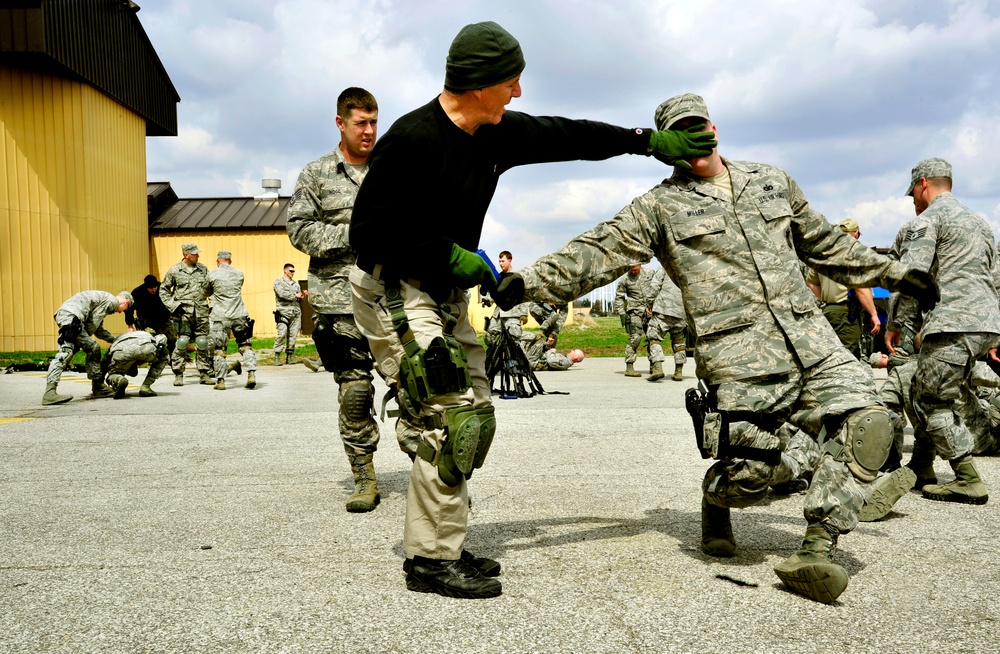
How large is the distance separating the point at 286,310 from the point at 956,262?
1434 cm

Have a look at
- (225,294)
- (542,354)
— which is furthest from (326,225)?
(542,354)

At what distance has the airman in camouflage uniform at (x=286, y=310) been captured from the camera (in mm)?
17672

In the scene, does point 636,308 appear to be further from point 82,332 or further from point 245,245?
point 245,245

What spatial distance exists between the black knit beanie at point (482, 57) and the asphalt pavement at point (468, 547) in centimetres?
205

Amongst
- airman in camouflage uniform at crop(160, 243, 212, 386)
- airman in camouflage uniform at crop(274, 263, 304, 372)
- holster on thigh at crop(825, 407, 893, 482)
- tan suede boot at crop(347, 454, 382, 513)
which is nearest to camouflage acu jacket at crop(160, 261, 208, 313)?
airman in camouflage uniform at crop(160, 243, 212, 386)

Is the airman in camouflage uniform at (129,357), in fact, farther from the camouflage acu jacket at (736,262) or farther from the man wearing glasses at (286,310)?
the camouflage acu jacket at (736,262)

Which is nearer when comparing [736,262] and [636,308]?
[736,262]

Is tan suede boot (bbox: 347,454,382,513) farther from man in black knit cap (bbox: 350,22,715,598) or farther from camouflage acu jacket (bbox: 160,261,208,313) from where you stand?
camouflage acu jacket (bbox: 160,261,208,313)

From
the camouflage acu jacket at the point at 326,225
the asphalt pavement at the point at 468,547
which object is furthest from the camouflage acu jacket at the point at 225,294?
the camouflage acu jacket at the point at 326,225

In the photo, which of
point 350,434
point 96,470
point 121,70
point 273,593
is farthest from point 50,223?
point 273,593

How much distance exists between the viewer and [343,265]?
509cm

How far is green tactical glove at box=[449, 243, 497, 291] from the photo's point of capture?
326 centimetres

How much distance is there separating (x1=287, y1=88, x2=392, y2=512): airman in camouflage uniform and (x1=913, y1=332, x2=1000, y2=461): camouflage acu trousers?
341 cm

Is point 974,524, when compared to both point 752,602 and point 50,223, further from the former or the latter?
point 50,223
